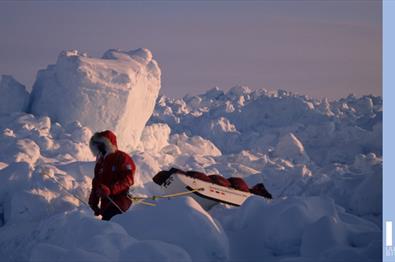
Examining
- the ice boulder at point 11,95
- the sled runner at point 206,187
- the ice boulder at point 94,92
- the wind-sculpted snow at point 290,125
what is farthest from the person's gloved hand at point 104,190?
the wind-sculpted snow at point 290,125

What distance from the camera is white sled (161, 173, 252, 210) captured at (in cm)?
652

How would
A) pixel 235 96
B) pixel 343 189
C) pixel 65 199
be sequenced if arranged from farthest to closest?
pixel 235 96
pixel 343 189
pixel 65 199

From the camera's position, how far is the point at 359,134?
66.4 ft

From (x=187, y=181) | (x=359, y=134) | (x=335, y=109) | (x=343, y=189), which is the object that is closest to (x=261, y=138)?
(x=359, y=134)

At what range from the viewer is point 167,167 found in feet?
42.5

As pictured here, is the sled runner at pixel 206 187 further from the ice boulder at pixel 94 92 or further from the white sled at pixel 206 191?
the ice boulder at pixel 94 92

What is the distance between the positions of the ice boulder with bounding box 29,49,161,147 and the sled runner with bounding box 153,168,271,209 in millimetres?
7639

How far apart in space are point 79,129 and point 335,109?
20607 millimetres

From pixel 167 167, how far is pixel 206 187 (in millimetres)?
6426

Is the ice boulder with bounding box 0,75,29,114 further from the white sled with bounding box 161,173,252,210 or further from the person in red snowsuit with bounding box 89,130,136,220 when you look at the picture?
the person in red snowsuit with bounding box 89,130,136,220

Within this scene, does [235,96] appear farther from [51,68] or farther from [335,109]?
[51,68]

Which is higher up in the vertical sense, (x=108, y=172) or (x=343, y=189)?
(x=108, y=172)

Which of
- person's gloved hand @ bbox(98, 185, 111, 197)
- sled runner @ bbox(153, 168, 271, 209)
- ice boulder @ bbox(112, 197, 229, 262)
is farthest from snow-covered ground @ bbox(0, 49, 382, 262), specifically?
sled runner @ bbox(153, 168, 271, 209)

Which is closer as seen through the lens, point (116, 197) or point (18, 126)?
point (116, 197)
